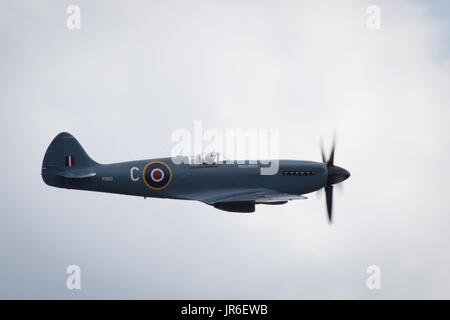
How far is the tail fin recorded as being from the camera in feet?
63.9

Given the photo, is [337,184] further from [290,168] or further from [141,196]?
[141,196]

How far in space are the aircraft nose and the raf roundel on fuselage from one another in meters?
5.52

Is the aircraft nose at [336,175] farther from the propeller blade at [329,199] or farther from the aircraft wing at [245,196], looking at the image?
the aircraft wing at [245,196]

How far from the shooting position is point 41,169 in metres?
19.5

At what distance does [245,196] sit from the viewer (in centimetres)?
1925

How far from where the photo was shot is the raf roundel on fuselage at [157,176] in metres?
19.5

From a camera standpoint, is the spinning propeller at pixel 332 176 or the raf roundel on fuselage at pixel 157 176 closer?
the raf roundel on fuselage at pixel 157 176

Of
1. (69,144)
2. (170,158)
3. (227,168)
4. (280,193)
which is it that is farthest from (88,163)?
(280,193)

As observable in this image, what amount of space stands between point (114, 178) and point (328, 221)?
7185 mm

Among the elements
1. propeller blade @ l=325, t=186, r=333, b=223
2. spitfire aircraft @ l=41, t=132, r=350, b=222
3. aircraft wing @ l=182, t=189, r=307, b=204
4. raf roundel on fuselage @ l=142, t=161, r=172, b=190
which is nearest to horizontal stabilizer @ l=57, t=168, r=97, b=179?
spitfire aircraft @ l=41, t=132, r=350, b=222

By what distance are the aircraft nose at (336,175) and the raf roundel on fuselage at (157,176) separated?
5.52 m

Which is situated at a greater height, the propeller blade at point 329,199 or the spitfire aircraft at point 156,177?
the spitfire aircraft at point 156,177

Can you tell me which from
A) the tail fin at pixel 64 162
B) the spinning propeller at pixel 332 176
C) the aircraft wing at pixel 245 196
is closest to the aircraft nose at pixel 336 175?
the spinning propeller at pixel 332 176

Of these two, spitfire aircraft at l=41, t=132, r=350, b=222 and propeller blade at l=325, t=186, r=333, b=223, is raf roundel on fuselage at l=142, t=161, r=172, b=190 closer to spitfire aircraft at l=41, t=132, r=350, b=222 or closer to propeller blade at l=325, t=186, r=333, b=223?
spitfire aircraft at l=41, t=132, r=350, b=222
